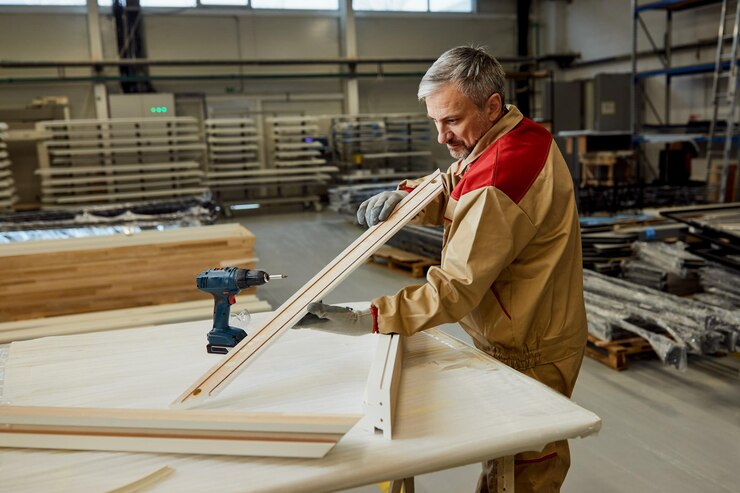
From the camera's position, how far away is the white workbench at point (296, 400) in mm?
1546

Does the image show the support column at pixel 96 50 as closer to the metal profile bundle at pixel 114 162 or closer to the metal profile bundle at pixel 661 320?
the metal profile bundle at pixel 114 162

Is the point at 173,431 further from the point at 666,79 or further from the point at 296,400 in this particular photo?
the point at 666,79

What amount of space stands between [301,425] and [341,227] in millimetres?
9903

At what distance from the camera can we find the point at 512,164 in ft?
6.42

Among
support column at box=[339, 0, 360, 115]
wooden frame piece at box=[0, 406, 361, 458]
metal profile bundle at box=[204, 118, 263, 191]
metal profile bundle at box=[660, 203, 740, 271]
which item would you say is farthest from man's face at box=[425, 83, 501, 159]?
support column at box=[339, 0, 360, 115]

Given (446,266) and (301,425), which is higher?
(446,266)

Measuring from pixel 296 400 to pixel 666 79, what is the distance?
12913 millimetres

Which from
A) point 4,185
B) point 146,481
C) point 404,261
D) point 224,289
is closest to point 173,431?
point 146,481

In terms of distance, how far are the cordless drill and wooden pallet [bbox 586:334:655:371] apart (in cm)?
317

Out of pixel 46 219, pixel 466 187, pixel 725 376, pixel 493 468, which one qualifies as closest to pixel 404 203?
pixel 466 187

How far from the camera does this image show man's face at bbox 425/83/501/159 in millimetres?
2053

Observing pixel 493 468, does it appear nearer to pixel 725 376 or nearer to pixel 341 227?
pixel 725 376

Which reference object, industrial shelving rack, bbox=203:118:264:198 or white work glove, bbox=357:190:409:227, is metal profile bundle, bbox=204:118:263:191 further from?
white work glove, bbox=357:190:409:227

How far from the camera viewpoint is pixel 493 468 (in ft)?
6.68
